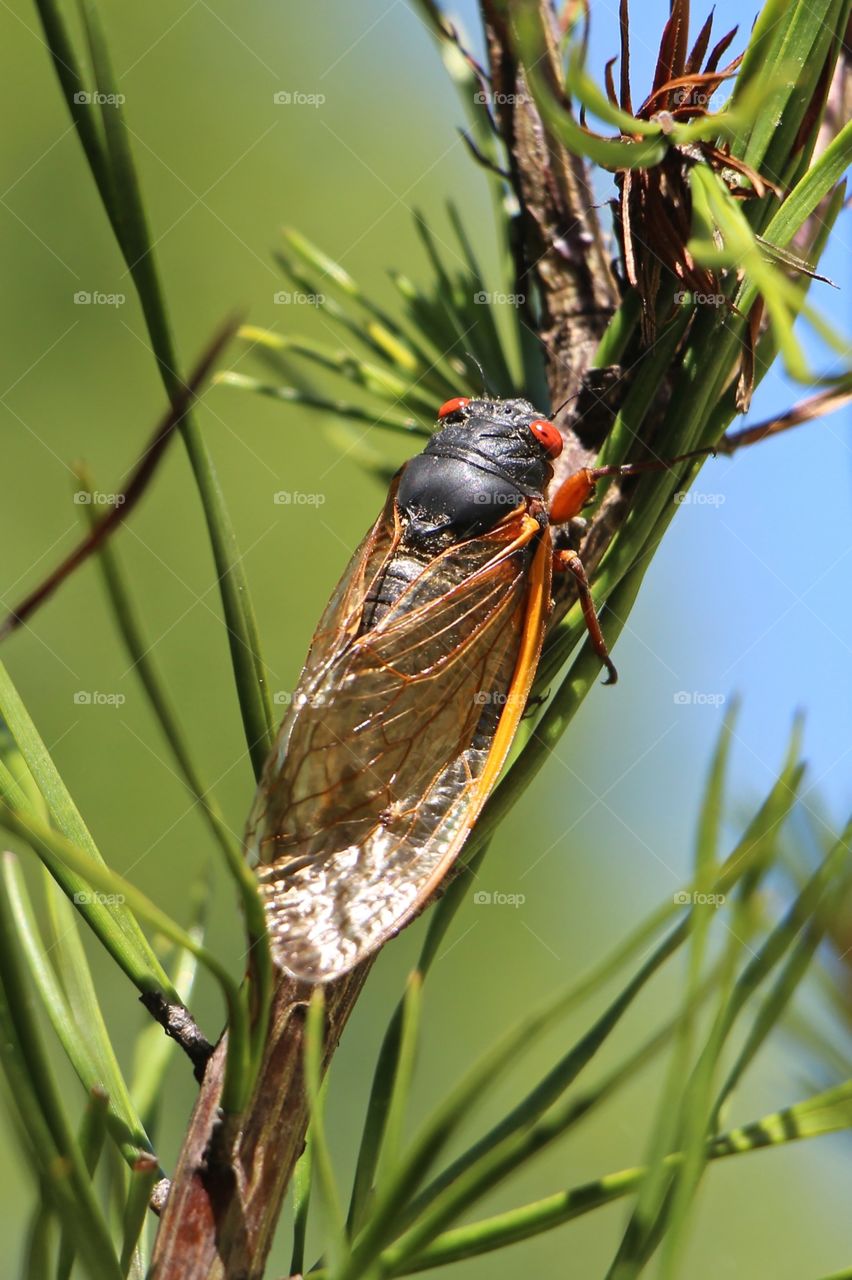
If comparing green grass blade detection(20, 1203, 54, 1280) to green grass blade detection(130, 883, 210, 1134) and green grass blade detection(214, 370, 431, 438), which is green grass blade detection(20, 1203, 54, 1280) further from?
green grass blade detection(214, 370, 431, 438)

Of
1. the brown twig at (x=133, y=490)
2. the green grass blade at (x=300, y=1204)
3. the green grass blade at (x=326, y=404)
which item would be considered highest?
the green grass blade at (x=326, y=404)

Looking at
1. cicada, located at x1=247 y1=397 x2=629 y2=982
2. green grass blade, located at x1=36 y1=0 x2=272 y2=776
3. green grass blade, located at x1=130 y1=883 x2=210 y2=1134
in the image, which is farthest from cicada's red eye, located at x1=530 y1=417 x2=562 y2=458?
green grass blade, located at x1=130 y1=883 x2=210 y2=1134

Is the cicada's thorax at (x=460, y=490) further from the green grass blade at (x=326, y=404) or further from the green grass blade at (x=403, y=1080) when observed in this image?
the green grass blade at (x=403, y=1080)

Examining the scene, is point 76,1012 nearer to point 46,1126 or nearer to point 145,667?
point 46,1126

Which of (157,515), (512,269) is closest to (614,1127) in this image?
(157,515)

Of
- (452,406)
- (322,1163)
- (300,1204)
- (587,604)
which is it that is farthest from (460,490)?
(322,1163)

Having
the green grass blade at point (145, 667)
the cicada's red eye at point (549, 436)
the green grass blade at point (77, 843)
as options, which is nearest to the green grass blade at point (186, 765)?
the green grass blade at point (145, 667)

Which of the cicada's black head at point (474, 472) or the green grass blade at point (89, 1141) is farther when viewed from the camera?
the cicada's black head at point (474, 472)

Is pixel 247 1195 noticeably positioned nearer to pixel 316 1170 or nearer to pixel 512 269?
pixel 316 1170
